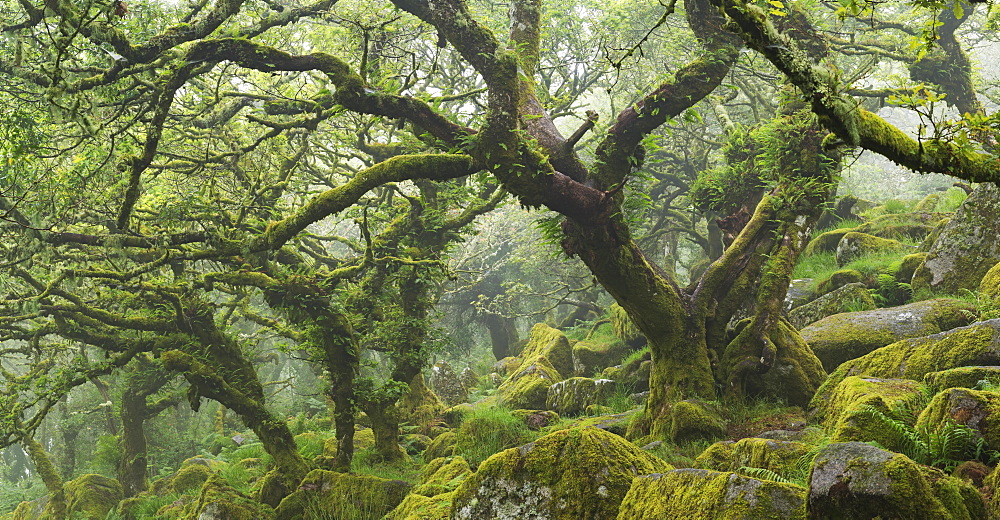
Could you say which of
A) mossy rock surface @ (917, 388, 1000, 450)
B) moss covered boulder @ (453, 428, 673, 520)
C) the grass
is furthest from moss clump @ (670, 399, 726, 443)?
mossy rock surface @ (917, 388, 1000, 450)

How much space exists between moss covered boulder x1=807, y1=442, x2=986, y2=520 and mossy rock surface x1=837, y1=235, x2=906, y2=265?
11352 mm

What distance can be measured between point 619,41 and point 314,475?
59.3ft

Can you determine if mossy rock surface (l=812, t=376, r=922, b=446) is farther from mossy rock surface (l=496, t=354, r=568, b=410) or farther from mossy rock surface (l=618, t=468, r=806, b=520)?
mossy rock surface (l=496, t=354, r=568, b=410)

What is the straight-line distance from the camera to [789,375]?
8.54 metres

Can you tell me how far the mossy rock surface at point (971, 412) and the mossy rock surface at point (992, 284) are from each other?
510cm

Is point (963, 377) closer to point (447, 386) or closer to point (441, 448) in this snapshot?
point (441, 448)

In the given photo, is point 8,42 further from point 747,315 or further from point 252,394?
point 747,315

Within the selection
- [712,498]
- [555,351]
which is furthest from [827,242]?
[712,498]

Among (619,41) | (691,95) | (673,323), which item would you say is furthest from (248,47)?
(619,41)

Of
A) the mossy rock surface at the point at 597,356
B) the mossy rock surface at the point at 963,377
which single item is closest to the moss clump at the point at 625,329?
the mossy rock surface at the point at 597,356

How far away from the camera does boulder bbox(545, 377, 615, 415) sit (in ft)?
42.1

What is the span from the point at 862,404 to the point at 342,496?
6847 millimetres

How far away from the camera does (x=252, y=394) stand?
10719mm

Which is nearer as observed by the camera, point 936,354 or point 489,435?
point 936,354
